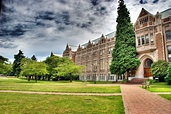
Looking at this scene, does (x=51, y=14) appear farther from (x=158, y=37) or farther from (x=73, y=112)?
(x=158, y=37)

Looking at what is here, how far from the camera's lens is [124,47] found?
126ft

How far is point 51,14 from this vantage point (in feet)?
12.2

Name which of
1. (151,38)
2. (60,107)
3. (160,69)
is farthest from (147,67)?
(60,107)

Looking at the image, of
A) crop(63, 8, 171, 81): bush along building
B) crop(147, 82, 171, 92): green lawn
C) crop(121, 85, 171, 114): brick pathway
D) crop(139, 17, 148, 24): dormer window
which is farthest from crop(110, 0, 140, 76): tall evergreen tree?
crop(121, 85, 171, 114): brick pathway

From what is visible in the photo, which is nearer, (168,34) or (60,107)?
(60,107)

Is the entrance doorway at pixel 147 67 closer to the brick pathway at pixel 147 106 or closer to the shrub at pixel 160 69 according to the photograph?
the shrub at pixel 160 69

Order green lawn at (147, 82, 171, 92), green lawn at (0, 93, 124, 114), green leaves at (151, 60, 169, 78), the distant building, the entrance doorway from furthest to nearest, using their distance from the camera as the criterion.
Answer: the entrance doorway, the distant building, green leaves at (151, 60, 169, 78), green lawn at (147, 82, 171, 92), green lawn at (0, 93, 124, 114)

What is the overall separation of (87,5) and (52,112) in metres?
5.16

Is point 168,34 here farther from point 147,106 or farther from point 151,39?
point 147,106

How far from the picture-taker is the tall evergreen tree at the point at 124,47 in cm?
3719

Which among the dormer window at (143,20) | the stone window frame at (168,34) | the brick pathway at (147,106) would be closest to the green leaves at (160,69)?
the stone window frame at (168,34)

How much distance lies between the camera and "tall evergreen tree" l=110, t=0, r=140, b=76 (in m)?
37.2

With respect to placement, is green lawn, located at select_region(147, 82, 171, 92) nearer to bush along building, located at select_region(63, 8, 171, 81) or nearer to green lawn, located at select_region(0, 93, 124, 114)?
green lawn, located at select_region(0, 93, 124, 114)

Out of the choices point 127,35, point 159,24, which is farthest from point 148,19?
point 127,35
